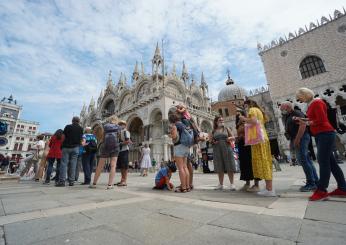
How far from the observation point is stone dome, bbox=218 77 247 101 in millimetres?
36438

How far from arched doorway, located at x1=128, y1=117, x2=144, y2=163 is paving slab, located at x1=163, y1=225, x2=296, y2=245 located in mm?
23565

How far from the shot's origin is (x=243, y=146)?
400cm

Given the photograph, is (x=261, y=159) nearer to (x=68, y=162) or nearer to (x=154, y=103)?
(x=68, y=162)

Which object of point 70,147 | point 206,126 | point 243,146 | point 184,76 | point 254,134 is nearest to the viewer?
point 254,134

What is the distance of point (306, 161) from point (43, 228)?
4.14m

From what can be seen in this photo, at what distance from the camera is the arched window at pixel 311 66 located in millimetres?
20422

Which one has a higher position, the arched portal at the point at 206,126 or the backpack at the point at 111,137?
the arched portal at the point at 206,126

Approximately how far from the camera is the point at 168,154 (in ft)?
67.1

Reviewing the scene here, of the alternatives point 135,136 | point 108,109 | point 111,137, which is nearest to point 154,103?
point 135,136

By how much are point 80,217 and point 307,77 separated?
2595 cm

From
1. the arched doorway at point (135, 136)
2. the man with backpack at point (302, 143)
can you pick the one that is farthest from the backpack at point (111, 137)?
the arched doorway at point (135, 136)

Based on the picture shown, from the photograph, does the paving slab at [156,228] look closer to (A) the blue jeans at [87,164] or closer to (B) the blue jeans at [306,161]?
(B) the blue jeans at [306,161]

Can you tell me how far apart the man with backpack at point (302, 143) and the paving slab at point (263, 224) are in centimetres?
204

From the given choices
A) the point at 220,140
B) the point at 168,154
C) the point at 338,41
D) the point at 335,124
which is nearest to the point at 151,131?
the point at 168,154
